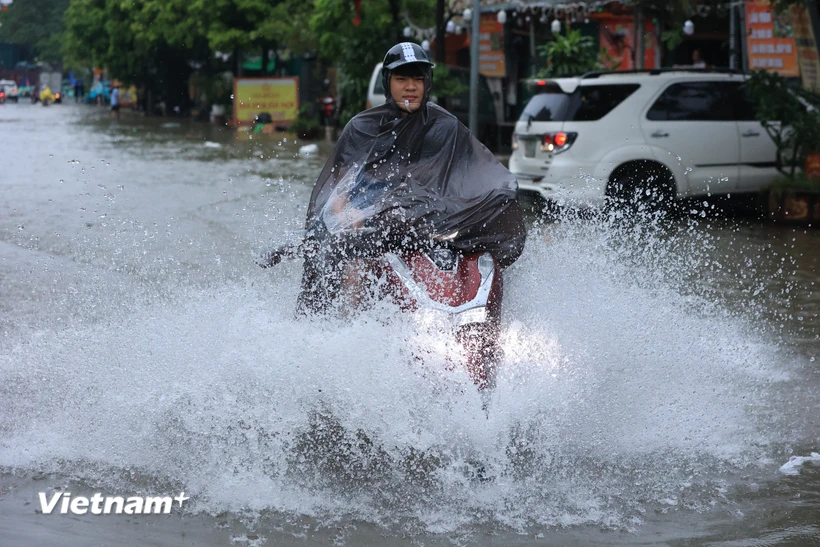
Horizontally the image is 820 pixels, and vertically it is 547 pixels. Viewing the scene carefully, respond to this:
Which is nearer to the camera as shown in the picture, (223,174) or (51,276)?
(51,276)

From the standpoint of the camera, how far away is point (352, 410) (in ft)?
15.0

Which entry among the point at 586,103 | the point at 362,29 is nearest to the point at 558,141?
the point at 586,103

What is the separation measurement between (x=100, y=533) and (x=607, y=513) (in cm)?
183

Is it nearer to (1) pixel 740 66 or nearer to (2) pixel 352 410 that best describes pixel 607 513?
(2) pixel 352 410

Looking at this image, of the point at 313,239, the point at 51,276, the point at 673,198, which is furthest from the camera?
the point at 673,198

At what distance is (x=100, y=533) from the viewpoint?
392cm

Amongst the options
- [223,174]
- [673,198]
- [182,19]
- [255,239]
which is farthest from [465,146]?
[182,19]

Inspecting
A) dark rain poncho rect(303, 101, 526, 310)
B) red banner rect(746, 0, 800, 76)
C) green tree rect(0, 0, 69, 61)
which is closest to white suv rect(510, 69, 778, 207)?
red banner rect(746, 0, 800, 76)

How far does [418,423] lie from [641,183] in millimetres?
8870

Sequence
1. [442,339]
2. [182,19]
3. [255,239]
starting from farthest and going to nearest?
1. [182,19]
2. [255,239]
3. [442,339]

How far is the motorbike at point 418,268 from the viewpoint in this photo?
4.43m

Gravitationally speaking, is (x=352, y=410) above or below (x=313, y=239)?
below

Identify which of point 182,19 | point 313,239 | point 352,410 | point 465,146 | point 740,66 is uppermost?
point 182,19

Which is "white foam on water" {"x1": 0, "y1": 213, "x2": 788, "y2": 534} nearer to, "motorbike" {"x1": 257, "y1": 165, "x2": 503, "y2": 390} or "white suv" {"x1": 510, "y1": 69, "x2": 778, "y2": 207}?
"motorbike" {"x1": 257, "y1": 165, "x2": 503, "y2": 390}
